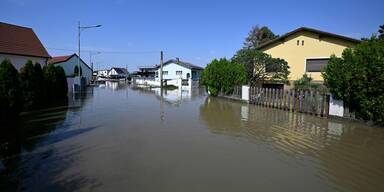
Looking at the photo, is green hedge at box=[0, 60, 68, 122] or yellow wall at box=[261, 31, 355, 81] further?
yellow wall at box=[261, 31, 355, 81]

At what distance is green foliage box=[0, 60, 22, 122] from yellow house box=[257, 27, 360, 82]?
20.9m

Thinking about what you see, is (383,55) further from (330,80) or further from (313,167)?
(313,167)

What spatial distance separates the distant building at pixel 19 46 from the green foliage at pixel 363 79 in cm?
2302

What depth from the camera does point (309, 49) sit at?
23438mm

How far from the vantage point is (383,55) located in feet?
35.0

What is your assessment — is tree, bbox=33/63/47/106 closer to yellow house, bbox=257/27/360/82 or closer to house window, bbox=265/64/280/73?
house window, bbox=265/64/280/73

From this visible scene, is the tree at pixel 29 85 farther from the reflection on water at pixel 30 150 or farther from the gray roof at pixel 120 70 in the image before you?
the gray roof at pixel 120 70

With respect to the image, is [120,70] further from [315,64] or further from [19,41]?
[315,64]

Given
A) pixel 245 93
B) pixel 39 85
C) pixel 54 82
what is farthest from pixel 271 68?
pixel 39 85

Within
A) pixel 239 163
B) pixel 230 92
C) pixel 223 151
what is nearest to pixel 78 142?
pixel 223 151

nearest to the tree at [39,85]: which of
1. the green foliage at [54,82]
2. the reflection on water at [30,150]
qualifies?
the green foliage at [54,82]

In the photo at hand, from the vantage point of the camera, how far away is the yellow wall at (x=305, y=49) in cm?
2252

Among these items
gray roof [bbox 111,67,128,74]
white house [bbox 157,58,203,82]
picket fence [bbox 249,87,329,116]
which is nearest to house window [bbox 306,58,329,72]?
picket fence [bbox 249,87,329,116]

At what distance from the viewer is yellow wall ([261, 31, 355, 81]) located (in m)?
22.5
